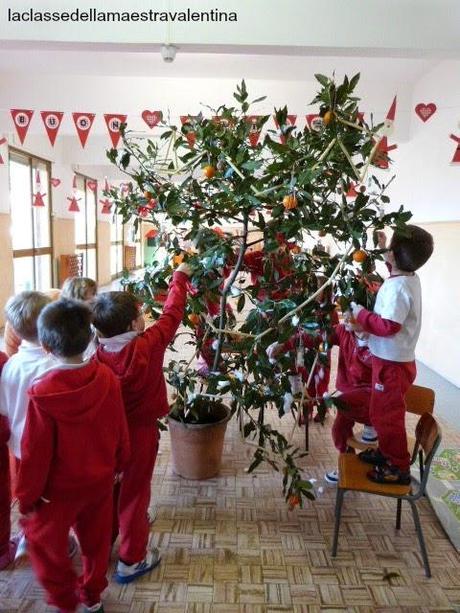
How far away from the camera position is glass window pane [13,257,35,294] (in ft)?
20.8

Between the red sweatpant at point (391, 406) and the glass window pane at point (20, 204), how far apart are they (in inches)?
227

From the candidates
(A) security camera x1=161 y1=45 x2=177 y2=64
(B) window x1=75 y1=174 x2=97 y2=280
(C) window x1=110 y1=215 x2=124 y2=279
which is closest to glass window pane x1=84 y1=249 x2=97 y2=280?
(B) window x1=75 y1=174 x2=97 y2=280

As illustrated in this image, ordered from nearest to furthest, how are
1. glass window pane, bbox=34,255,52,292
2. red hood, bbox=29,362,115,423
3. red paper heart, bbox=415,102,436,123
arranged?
red hood, bbox=29,362,115,423 < red paper heart, bbox=415,102,436,123 < glass window pane, bbox=34,255,52,292

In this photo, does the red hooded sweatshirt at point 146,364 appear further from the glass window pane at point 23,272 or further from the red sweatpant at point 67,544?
the glass window pane at point 23,272

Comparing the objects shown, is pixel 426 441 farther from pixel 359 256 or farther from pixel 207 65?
pixel 207 65

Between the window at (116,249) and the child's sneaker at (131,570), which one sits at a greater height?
the window at (116,249)

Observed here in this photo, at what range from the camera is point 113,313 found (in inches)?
61.6

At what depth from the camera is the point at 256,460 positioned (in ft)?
6.39

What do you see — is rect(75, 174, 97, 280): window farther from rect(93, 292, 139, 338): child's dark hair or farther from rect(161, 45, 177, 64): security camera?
rect(93, 292, 139, 338): child's dark hair

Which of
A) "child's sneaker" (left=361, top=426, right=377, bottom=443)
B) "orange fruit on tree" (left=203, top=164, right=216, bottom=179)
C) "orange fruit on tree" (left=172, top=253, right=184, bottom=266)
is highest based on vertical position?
"orange fruit on tree" (left=203, top=164, right=216, bottom=179)

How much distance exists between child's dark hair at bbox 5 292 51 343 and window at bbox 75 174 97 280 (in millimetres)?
7749

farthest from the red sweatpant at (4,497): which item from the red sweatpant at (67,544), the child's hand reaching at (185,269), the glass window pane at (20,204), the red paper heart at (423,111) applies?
the glass window pane at (20,204)

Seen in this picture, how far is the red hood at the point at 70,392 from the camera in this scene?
4.20 ft

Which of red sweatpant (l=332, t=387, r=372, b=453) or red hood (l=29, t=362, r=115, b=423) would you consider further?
red sweatpant (l=332, t=387, r=372, b=453)
